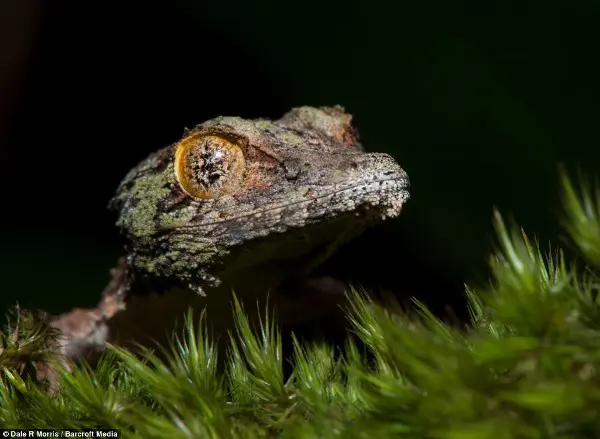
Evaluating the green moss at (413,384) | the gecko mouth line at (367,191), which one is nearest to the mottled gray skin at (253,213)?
the gecko mouth line at (367,191)

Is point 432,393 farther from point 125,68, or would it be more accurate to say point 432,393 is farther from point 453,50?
point 125,68

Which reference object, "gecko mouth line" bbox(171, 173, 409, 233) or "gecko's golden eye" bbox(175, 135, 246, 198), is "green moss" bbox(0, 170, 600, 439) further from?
"gecko's golden eye" bbox(175, 135, 246, 198)

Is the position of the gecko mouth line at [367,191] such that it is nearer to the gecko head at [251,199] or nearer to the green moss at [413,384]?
the gecko head at [251,199]

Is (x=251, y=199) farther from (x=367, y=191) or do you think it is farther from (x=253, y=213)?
(x=367, y=191)

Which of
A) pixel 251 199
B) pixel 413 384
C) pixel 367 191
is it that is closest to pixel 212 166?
pixel 251 199

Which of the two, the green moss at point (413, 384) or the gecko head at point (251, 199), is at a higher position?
the gecko head at point (251, 199)

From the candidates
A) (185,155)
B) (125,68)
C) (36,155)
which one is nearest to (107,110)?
(125,68)
